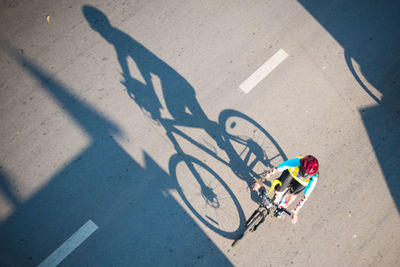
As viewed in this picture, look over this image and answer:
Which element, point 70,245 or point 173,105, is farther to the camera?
point 173,105

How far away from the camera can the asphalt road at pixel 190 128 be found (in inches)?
224

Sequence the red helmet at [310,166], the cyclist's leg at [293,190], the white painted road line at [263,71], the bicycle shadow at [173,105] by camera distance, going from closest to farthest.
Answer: the red helmet at [310,166] < the cyclist's leg at [293,190] < the bicycle shadow at [173,105] < the white painted road line at [263,71]

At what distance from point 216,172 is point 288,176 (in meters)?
1.72

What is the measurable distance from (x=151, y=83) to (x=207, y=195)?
10.0 ft

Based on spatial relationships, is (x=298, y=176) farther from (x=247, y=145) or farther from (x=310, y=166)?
(x=247, y=145)

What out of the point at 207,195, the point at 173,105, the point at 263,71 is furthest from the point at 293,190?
the point at 173,105

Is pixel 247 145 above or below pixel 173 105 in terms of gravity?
below

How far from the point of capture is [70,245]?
555 centimetres

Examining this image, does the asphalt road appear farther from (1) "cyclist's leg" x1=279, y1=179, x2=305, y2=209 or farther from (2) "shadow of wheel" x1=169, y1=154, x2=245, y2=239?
(1) "cyclist's leg" x1=279, y1=179, x2=305, y2=209

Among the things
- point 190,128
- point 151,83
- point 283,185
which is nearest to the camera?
point 283,185

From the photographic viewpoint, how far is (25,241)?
5.54 metres

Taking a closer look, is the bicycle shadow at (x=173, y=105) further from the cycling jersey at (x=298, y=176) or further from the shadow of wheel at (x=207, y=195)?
the cycling jersey at (x=298, y=176)

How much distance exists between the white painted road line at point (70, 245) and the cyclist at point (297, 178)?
3.69 metres

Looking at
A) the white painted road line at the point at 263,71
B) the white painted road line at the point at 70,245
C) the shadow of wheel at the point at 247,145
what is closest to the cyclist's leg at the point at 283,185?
the shadow of wheel at the point at 247,145
